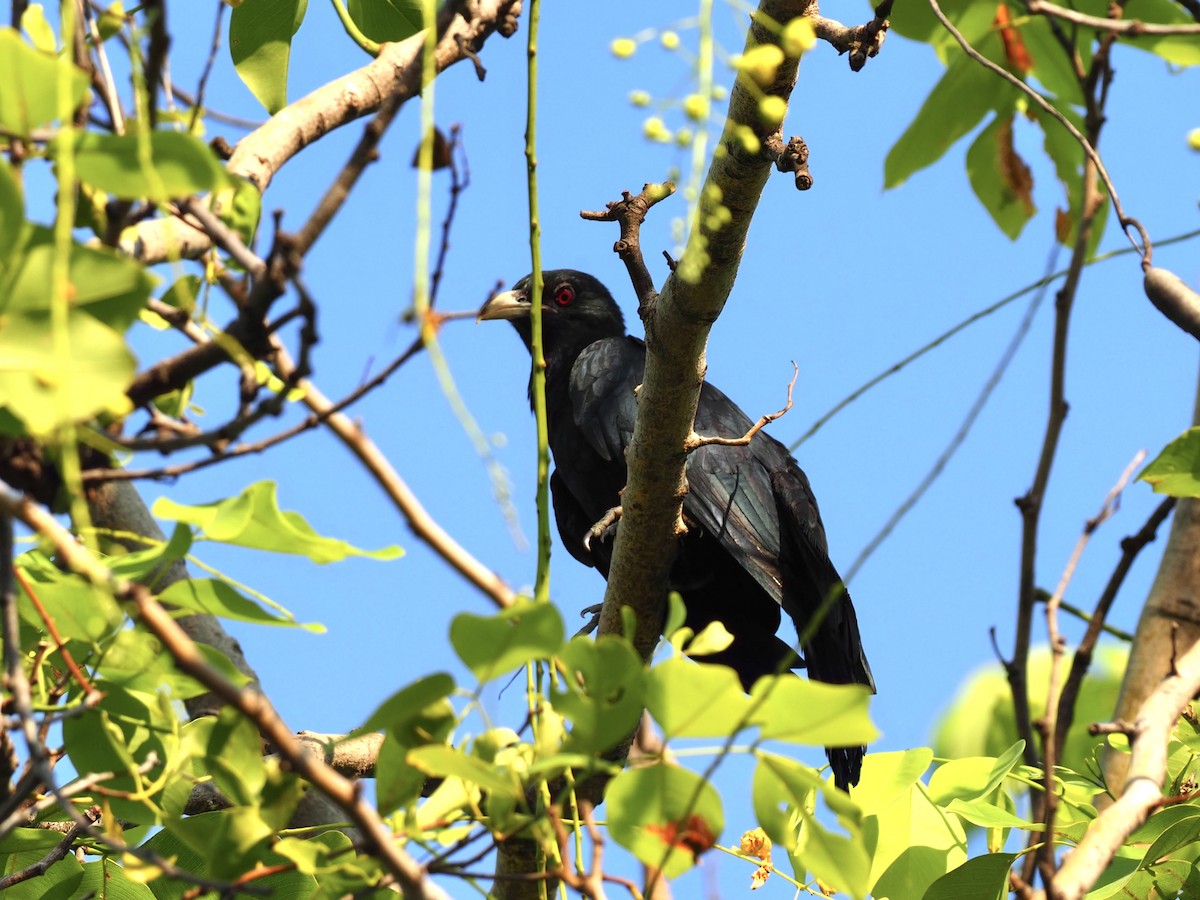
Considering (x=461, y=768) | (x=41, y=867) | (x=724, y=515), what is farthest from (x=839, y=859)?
(x=724, y=515)

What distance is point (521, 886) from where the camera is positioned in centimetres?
342

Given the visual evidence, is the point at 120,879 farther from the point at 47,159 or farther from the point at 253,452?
the point at 47,159

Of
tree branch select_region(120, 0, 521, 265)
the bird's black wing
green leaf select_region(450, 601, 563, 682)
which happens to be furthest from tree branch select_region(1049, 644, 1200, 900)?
the bird's black wing

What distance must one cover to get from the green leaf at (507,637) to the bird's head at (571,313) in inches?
187

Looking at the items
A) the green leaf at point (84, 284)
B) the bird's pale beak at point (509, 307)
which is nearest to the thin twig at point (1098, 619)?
the green leaf at point (84, 284)

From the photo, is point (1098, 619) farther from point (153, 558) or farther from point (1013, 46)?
point (153, 558)

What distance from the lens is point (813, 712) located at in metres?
1.34

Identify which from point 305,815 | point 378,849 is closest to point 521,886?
point 305,815

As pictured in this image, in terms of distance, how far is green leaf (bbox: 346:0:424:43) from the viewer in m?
3.11

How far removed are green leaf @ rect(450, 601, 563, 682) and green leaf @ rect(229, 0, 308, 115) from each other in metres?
2.05

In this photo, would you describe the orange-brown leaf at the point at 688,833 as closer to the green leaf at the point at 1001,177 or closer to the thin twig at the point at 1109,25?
the thin twig at the point at 1109,25

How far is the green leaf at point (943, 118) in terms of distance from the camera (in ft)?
8.53

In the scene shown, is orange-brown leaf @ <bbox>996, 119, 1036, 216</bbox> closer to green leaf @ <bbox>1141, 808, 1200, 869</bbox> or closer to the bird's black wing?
green leaf @ <bbox>1141, 808, 1200, 869</bbox>

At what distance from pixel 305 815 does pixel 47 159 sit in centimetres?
273
